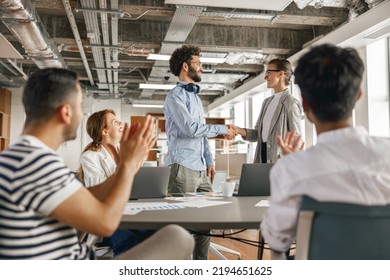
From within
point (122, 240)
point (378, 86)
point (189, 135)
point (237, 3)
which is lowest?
point (122, 240)

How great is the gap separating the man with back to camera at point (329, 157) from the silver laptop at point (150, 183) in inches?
39.7

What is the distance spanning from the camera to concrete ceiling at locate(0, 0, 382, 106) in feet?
15.8

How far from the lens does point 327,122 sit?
1.04 metres

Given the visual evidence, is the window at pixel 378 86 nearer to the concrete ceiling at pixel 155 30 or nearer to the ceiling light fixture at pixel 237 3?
the concrete ceiling at pixel 155 30

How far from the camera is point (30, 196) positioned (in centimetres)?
93

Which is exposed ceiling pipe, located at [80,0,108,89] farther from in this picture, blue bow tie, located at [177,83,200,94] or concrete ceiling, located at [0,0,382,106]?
blue bow tie, located at [177,83,200,94]

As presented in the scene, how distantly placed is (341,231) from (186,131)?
1.65 m

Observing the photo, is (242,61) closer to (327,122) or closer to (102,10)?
(102,10)

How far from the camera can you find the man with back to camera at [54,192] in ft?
3.06

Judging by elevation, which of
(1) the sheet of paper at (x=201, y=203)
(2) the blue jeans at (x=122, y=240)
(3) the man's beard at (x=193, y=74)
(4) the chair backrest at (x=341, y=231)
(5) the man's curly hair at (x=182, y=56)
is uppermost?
(5) the man's curly hair at (x=182, y=56)

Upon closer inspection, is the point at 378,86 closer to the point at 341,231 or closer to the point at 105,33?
the point at 105,33

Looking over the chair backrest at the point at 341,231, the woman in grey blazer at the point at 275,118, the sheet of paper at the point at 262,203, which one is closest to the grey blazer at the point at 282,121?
the woman in grey blazer at the point at 275,118

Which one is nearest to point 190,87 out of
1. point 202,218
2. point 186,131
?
point 186,131

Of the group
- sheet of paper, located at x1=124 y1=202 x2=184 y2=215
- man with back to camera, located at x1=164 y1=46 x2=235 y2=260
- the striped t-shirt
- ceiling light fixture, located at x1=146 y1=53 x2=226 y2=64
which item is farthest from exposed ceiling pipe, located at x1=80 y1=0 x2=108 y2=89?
the striped t-shirt
